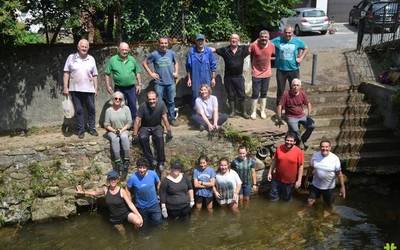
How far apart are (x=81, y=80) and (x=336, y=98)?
6425mm

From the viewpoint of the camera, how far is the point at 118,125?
9.09 meters

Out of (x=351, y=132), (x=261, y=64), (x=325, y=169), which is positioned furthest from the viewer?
(x=351, y=132)

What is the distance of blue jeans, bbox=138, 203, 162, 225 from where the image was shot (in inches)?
330

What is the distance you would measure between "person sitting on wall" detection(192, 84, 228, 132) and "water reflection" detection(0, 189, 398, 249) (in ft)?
6.23

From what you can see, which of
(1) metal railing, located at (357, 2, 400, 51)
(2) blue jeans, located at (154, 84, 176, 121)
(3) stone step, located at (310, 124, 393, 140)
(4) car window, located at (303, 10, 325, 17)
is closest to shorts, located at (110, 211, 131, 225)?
(2) blue jeans, located at (154, 84, 176, 121)

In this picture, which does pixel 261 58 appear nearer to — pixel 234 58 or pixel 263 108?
pixel 234 58

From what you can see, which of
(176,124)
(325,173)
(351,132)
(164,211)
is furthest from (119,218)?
(351,132)

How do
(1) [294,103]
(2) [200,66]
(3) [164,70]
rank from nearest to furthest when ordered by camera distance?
(1) [294,103]
(3) [164,70]
(2) [200,66]

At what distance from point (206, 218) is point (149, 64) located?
3.75 meters

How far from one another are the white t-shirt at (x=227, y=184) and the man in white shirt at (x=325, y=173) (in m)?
1.52

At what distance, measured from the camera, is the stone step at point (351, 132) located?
1052 centimetres

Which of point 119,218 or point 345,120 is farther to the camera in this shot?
point 345,120

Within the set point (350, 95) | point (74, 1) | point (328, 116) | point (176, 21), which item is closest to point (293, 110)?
point (328, 116)

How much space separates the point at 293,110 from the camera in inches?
379
